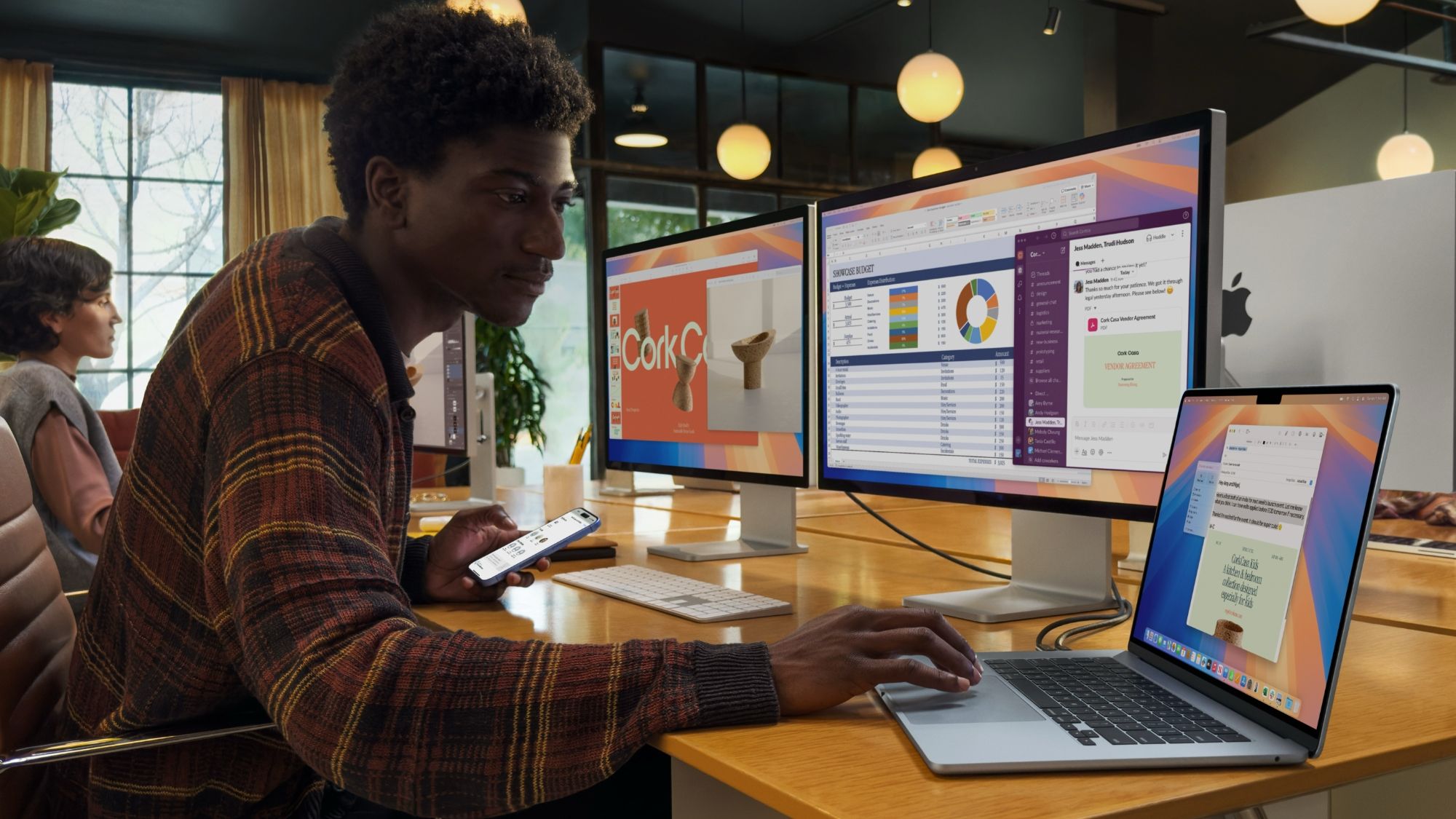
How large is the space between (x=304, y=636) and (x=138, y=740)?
29 cm

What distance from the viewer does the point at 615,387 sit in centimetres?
194

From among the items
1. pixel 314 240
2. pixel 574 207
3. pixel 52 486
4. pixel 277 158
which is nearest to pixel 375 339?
pixel 314 240

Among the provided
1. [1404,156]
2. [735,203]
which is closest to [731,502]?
[735,203]

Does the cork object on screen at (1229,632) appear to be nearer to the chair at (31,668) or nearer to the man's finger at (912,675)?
the man's finger at (912,675)

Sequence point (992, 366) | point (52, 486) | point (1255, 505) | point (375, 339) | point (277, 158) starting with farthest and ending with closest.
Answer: point (277, 158)
point (52, 486)
point (992, 366)
point (375, 339)
point (1255, 505)

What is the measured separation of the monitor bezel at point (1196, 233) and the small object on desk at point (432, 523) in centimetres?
105

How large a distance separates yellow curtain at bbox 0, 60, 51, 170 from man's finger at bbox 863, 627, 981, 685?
668cm

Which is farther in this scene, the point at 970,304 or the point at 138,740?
the point at 970,304

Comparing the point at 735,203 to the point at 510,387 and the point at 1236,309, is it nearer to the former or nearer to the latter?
the point at 510,387

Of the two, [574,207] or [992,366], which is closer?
[992,366]

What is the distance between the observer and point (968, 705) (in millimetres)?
792

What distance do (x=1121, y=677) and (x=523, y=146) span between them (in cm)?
71

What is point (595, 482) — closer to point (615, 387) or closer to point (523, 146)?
point (615, 387)

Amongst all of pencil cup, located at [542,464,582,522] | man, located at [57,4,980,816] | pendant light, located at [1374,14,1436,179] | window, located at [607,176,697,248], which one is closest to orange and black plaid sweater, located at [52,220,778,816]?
man, located at [57,4,980,816]
